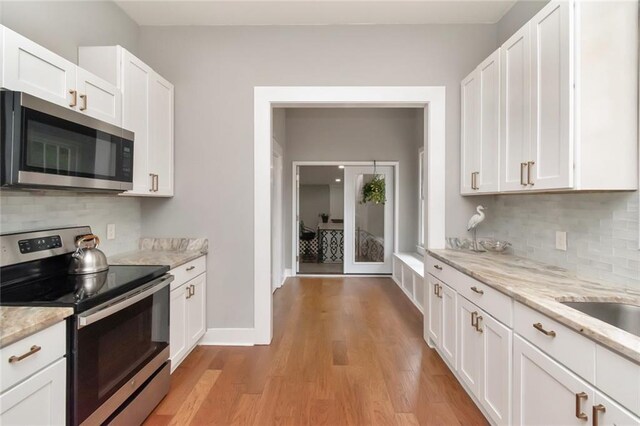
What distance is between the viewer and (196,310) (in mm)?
2760

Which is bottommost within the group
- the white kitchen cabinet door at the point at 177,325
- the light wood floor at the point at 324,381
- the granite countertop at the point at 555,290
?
the light wood floor at the point at 324,381

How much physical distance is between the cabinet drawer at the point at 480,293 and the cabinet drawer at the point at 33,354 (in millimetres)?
1997

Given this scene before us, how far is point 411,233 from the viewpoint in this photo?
18.3 ft

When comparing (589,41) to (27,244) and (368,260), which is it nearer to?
(27,244)

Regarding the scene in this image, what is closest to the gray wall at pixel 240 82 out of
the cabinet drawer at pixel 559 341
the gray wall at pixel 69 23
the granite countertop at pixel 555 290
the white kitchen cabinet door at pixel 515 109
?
the gray wall at pixel 69 23

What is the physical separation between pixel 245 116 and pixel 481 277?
2.32 metres

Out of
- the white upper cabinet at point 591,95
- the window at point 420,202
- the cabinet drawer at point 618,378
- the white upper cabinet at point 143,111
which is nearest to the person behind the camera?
the cabinet drawer at point 618,378

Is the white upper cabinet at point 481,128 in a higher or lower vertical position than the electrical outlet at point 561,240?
higher

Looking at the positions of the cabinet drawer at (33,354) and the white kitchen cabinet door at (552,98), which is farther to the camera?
the white kitchen cabinet door at (552,98)

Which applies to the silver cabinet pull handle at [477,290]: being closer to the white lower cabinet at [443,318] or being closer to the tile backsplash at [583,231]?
the white lower cabinet at [443,318]

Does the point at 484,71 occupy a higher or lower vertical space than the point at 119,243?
higher

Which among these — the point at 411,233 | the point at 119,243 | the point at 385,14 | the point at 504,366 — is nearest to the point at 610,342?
the point at 504,366

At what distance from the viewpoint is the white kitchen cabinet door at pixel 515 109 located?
6.53ft

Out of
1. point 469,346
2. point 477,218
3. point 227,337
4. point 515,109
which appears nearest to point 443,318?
point 469,346
